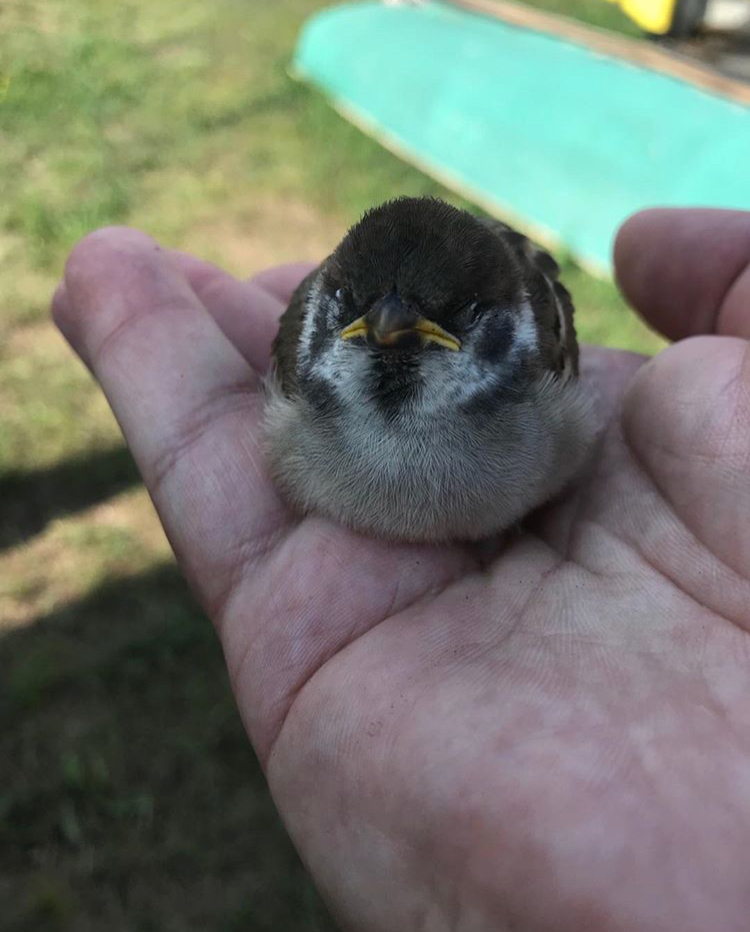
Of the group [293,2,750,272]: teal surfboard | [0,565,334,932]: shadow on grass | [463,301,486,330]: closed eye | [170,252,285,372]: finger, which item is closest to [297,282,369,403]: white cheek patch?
[463,301,486,330]: closed eye

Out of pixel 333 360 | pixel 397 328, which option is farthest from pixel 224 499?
pixel 397 328

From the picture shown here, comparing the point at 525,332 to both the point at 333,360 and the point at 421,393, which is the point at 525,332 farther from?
the point at 333,360

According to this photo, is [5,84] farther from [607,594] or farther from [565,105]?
[607,594]

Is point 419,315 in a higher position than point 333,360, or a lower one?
higher

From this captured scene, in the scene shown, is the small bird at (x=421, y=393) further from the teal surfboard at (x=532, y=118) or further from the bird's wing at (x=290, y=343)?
the teal surfboard at (x=532, y=118)

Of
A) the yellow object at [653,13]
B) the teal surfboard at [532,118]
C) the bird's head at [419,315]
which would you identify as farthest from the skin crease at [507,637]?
the yellow object at [653,13]

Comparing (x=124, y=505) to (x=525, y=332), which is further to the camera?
(x=124, y=505)
